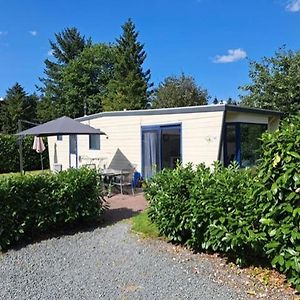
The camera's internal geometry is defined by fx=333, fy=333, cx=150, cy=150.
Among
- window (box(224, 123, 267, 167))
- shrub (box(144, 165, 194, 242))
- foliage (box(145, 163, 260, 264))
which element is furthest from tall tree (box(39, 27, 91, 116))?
foliage (box(145, 163, 260, 264))

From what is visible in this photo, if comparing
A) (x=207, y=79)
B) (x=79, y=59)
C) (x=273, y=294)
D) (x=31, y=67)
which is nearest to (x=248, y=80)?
(x=207, y=79)

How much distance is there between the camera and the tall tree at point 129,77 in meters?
31.7

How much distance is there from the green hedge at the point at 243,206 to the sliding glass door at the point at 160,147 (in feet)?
17.0

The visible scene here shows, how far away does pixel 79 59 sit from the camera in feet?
128

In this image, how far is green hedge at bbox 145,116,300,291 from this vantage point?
3107 millimetres

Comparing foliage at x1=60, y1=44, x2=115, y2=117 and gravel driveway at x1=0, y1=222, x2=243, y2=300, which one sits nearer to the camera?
gravel driveway at x1=0, y1=222, x2=243, y2=300

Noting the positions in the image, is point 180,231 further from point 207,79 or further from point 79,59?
point 79,59

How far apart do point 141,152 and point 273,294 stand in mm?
8370

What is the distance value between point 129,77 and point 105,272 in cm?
2981

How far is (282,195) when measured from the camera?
317 cm

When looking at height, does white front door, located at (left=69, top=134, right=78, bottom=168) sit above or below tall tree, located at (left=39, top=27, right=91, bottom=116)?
below

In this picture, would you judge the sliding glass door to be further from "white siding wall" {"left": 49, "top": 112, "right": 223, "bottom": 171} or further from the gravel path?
the gravel path

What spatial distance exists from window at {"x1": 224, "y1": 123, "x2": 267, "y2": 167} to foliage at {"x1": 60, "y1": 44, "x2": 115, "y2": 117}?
27.7m

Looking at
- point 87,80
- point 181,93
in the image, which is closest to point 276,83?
point 181,93
